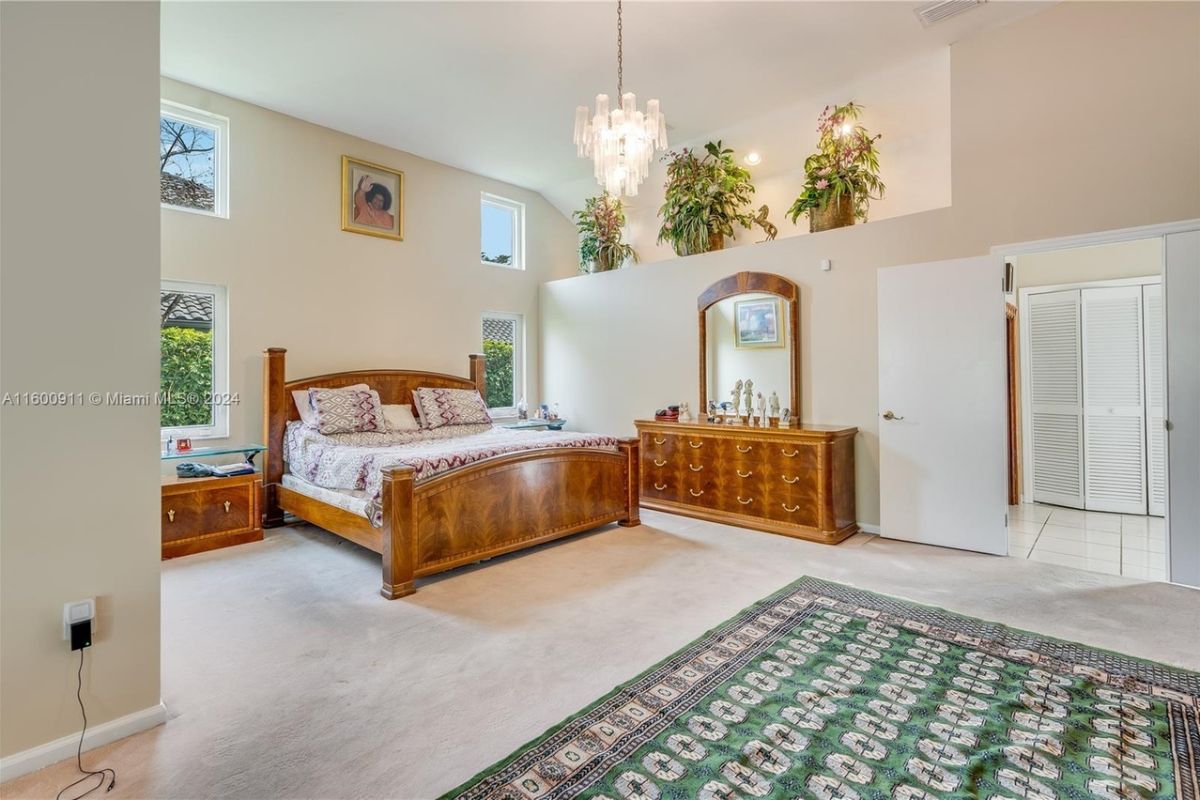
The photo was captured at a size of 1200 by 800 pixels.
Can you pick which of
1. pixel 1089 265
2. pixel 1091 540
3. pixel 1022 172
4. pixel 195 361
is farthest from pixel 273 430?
pixel 1089 265

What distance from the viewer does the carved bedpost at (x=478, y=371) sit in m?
6.25

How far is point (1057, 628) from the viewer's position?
8.96ft

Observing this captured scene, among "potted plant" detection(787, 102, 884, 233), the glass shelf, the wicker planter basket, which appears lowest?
the glass shelf

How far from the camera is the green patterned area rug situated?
65.6 inches

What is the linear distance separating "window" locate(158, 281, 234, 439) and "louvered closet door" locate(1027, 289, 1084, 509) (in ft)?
23.5

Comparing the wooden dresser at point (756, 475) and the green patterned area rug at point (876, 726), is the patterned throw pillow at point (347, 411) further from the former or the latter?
the green patterned area rug at point (876, 726)

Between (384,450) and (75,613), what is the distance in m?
2.16

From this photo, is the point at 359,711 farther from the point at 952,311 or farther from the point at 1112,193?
the point at 1112,193

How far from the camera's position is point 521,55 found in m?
4.04

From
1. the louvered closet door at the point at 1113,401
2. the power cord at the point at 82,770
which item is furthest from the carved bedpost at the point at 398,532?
the louvered closet door at the point at 1113,401

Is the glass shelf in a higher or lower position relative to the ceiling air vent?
lower

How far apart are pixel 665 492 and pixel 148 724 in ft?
12.8

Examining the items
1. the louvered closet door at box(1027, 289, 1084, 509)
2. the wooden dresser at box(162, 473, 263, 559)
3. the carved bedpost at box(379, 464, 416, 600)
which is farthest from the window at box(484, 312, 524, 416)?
the louvered closet door at box(1027, 289, 1084, 509)

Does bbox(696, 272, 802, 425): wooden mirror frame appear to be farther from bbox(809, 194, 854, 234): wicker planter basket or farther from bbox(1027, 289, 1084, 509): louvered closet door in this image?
A: bbox(1027, 289, 1084, 509): louvered closet door
